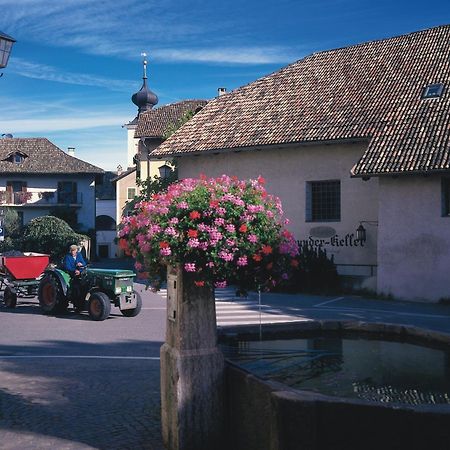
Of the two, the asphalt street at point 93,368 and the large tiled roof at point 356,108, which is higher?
the large tiled roof at point 356,108

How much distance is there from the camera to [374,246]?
23.6 metres

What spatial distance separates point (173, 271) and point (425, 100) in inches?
729

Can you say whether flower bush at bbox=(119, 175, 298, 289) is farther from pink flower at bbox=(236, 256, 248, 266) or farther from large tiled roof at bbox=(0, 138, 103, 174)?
large tiled roof at bbox=(0, 138, 103, 174)

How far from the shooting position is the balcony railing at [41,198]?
187 feet

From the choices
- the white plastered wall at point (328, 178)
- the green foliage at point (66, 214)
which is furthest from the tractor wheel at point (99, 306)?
the green foliage at point (66, 214)

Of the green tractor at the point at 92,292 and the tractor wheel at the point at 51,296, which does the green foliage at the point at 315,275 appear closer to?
the green tractor at the point at 92,292

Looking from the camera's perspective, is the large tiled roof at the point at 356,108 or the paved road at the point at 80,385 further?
the large tiled roof at the point at 356,108

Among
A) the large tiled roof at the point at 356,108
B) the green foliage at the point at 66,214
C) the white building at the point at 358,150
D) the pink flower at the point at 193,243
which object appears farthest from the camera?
the green foliage at the point at 66,214

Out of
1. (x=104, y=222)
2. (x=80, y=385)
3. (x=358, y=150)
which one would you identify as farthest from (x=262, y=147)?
(x=104, y=222)

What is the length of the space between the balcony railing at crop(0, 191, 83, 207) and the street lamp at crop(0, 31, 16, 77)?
1677 inches

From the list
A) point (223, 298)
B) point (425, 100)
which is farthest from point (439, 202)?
point (223, 298)

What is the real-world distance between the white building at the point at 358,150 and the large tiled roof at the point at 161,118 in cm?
1789

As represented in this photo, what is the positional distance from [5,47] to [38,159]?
4455 centimetres

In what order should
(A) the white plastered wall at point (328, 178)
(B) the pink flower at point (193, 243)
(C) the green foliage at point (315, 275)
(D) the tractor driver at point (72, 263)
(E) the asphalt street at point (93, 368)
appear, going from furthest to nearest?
(A) the white plastered wall at point (328, 178) → (C) the green foliage at point (315, 275) → (D) the tractor driver at point (72, 263) → (E) the asphalt street at point (93, 368) → (B) the pink flower at point (193, 243)
